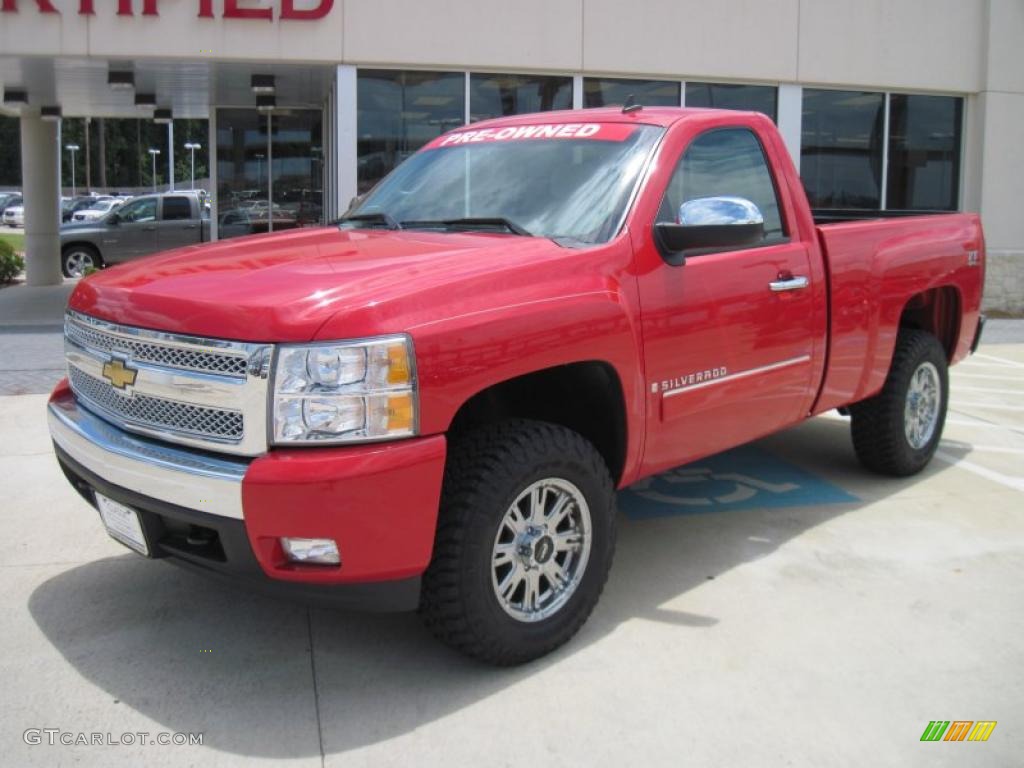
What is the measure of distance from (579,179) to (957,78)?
38.6 ft

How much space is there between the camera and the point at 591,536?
3699 millimetres

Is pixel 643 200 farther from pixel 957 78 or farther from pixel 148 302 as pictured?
pixel 957 78

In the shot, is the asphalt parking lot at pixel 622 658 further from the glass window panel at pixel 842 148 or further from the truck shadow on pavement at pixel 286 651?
the glass window panel at pixel 842 148

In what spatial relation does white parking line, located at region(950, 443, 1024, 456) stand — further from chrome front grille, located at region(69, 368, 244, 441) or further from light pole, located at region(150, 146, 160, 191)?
light pole, located at region(150, 146, 160, 191)

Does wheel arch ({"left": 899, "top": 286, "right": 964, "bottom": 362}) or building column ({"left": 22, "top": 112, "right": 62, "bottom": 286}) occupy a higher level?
building column ({"left": 22, "top": 112, "right": 62, "bottom": 286})

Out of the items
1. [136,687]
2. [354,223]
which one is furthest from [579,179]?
[136,687]

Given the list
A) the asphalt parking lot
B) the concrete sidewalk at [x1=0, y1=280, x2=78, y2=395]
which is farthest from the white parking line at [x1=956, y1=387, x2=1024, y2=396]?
the concrete sidewalk at [x1=0, y1=280, x2=78, y2=395]

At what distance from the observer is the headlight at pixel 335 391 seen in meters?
2.98

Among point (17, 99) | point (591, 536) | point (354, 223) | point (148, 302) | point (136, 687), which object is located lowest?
point (136, 687)

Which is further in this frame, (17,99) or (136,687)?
(17,99)

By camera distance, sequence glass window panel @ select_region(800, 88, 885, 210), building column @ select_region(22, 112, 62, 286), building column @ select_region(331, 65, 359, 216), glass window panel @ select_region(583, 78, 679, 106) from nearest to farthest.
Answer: building column @ select_region(331, 65, 359, 216) < glass window panel @ select_region(583, 78, 679, 106) < glass window panel @ select_region(800, 88, 885, 210) < building column @ select_region(22, 112, 62, 286)

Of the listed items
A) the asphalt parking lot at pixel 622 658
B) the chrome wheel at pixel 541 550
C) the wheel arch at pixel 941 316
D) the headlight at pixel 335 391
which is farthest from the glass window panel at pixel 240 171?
the headlight at pixel 335 391

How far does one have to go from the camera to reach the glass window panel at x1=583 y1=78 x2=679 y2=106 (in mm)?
12602

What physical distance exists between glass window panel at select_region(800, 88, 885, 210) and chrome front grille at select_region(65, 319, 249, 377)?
37.4ft
